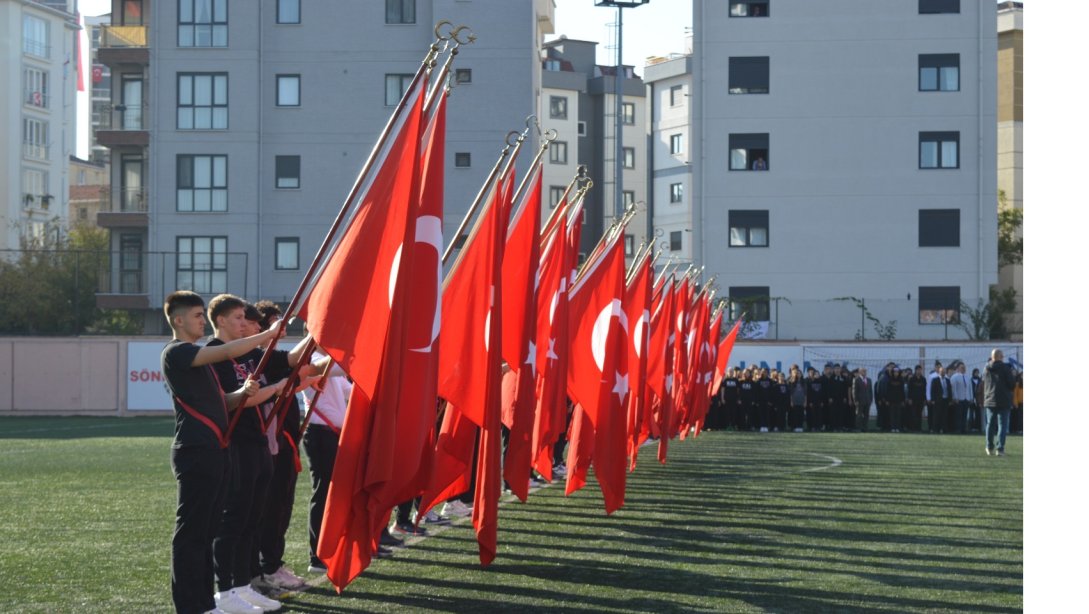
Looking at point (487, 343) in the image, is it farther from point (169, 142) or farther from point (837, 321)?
point (169, 142)

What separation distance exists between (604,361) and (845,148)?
3873 centimetres

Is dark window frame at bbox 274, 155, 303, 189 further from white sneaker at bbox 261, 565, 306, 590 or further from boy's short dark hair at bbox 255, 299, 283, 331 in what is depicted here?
white sneaker at bbox 261, 565, 306, 590

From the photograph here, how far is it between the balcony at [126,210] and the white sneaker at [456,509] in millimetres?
39837

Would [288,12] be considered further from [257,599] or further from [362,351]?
[257,599]

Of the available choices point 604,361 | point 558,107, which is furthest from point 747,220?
point 604,361

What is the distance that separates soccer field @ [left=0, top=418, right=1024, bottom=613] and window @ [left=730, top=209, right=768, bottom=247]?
29660 mm

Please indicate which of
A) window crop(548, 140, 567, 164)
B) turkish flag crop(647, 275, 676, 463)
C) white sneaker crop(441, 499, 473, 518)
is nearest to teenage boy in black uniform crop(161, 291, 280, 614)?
white sneaker crop(441, 499, 473, 518)

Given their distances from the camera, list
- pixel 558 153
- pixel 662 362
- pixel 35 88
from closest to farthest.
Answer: pixel 662 362 < pixel 558 153 < pixel 35 88

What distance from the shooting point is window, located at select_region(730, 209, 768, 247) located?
5156 cm

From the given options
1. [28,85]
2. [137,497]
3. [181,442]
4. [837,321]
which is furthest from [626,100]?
[181,442]

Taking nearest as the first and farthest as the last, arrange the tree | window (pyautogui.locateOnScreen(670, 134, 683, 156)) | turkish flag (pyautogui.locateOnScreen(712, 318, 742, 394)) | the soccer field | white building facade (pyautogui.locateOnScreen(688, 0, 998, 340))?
the soccer field < turkish flag (pyautogui.locateOnScreen(712, 318, 742, 394)) < white building facade (pyautogui.locateOnScreen(688, 0, 998, 340)) < the tree < window (pyautogui.locateOnScreen(670, 134, 683, 156))

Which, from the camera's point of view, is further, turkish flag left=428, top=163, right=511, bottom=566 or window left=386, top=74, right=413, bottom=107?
window left=386, top=74, right=413, bottom=107

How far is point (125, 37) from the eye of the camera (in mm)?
53094

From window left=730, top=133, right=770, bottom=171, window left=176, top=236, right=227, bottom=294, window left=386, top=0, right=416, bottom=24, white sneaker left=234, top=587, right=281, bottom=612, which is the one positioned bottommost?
white sneaker left=234, top=587, right=281, bottom=612
